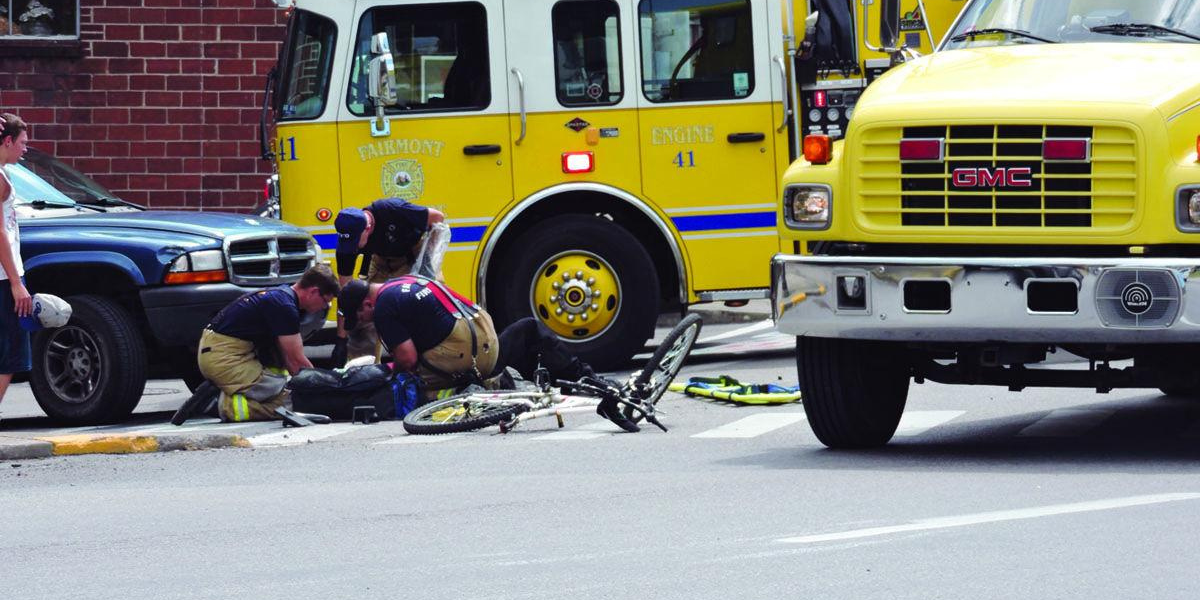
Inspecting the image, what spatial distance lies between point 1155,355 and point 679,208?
6060 millimetres

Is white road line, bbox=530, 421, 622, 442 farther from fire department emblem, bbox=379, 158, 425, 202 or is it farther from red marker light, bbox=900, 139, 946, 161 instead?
fire department emblem, bbox=379, 158, 425, 202

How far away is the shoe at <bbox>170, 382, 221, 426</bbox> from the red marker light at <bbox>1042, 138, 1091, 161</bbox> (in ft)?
18.4

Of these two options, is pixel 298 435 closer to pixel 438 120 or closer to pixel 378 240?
pixel 378 240

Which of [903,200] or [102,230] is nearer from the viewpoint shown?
[903,200]

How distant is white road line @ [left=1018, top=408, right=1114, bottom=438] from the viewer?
1011 centimetres

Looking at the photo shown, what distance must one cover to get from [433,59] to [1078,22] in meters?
6.04

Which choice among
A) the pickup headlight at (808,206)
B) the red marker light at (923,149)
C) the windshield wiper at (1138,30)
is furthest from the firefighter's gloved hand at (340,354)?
the windshield wiper at (1138,30)

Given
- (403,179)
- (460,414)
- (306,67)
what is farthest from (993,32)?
(306,67)

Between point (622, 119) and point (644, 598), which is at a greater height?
point (622, 119)

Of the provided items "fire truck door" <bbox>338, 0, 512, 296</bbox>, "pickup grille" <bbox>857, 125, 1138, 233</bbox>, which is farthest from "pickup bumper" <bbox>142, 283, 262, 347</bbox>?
"pickup grille" <bbox>857, 125, 1138, 233</bbox>

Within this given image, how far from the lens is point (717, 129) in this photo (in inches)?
561

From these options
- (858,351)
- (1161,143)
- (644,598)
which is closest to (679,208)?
(858,351)

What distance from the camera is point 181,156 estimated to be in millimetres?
19938

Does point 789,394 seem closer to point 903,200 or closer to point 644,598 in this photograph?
point 903,200
